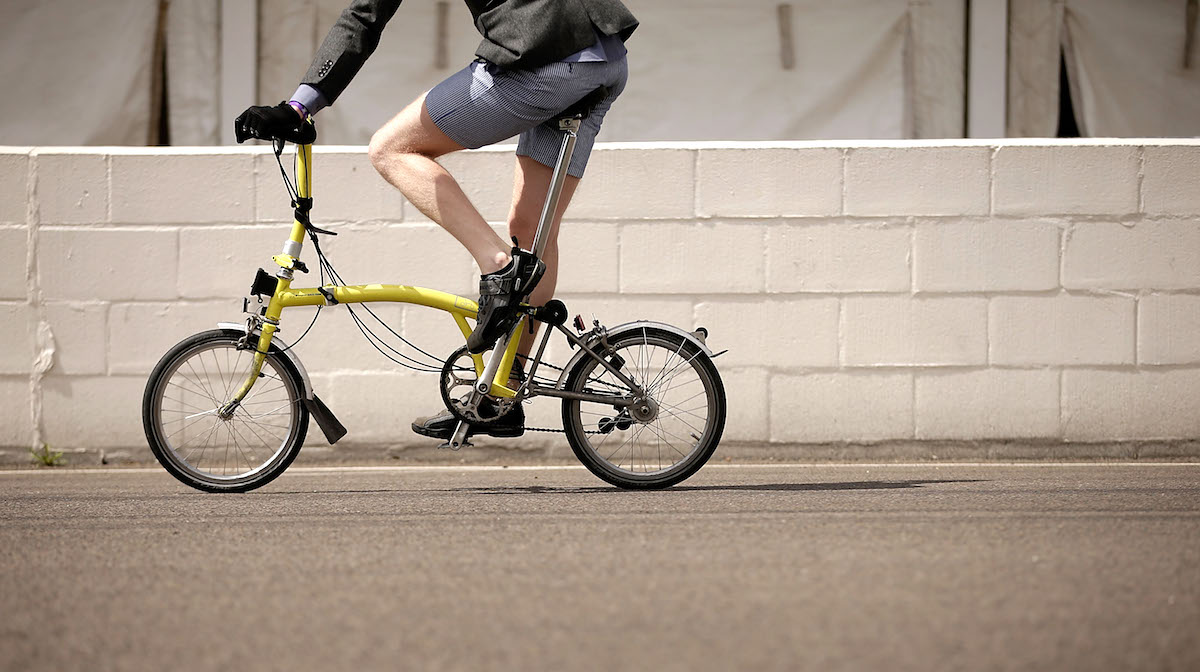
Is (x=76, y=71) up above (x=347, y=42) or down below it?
above

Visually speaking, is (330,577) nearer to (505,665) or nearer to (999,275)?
(505,665)

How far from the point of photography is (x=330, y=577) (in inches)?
130

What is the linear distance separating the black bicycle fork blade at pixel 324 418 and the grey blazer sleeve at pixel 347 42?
3.38 feet

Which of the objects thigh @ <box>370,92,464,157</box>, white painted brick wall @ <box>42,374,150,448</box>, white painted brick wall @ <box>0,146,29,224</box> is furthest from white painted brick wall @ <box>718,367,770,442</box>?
white painted brick wall @ <box>0,146,29,224</box>

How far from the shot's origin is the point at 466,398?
4777mm

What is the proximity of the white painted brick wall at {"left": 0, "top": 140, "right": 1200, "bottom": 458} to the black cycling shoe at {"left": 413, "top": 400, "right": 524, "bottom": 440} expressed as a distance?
113 cm

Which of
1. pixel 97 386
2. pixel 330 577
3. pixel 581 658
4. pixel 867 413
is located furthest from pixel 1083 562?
pixel 97 386

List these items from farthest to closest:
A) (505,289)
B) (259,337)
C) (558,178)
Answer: (259,337) < (558,178) < (505,289)

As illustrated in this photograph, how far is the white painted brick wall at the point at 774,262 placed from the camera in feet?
19.5

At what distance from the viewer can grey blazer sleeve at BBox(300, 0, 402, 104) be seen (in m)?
4.62

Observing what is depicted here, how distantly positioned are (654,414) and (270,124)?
156 cm

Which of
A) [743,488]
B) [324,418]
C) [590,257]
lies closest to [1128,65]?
[590,257]

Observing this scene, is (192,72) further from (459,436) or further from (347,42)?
(459,436)

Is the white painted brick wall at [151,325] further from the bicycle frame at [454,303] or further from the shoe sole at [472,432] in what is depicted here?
Answer: the shoe sole at [472,432]
